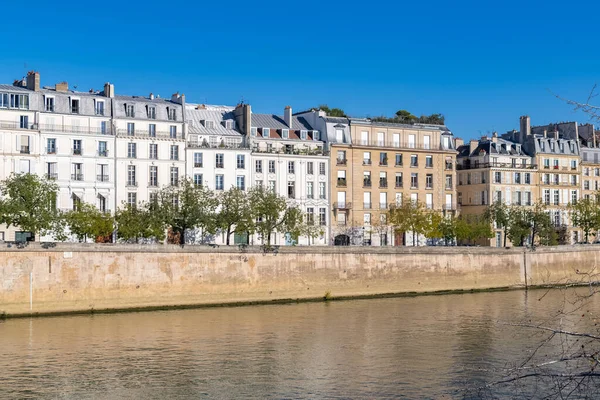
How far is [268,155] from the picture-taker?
70.0 m

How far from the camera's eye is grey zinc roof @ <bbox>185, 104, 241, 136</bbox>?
69.2m

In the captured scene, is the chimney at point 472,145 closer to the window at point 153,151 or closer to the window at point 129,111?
the window at point 153,151

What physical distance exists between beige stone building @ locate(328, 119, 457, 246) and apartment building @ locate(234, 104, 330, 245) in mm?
1382

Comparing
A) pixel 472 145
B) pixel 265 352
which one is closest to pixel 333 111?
pixel 472 145

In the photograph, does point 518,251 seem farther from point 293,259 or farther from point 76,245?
point 76,245

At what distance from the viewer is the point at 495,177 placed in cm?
8325

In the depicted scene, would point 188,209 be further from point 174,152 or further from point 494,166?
point 494,166

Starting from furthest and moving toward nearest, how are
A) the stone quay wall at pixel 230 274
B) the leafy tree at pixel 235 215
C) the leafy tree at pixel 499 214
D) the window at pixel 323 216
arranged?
the leafy tree at pixel 499 214 → the window at pixel 323 216 → the leafy tree at pixel 235 215 → the stone quay wall at pixel 230 274

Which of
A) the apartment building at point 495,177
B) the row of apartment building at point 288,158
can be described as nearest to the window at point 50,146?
the row of apartment building at point 288,158

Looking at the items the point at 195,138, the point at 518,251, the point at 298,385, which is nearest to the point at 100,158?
the point at 195,138

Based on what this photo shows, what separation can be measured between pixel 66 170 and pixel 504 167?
41.3 meters

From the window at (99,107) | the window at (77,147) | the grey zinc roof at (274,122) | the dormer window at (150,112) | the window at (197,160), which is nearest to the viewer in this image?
the window at (77,147)

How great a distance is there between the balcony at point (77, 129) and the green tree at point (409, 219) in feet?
76.6

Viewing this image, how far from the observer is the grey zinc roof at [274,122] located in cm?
7281
